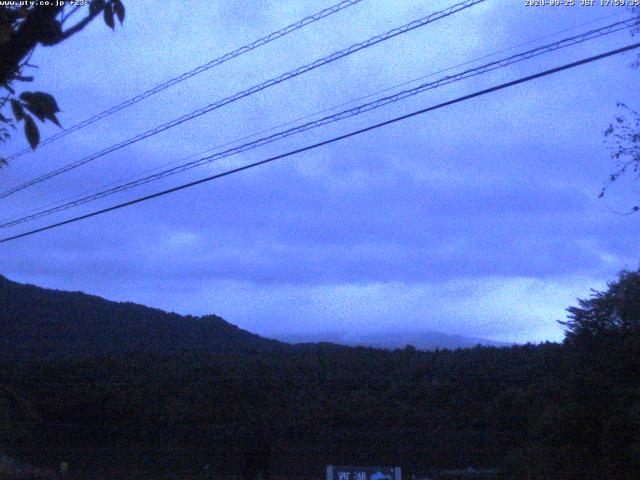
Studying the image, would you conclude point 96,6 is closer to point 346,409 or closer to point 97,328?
point 346,409

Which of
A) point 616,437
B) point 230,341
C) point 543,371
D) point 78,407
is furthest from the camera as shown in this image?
point 230,341

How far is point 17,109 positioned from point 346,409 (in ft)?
36.5

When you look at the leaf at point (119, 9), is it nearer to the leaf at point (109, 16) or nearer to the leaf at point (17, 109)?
the leaf at point (109, 16)

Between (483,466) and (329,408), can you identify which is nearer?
(483,466)

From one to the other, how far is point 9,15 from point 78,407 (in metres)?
12.9

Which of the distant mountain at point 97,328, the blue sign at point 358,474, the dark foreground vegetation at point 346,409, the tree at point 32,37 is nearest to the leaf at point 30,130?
the tree at point 32,37

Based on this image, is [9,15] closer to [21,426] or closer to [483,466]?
[483,466]

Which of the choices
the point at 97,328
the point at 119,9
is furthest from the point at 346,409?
the point at 97,328

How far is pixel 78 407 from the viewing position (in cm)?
1545

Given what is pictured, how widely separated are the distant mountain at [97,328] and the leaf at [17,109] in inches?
724

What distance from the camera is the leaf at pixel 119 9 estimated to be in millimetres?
3799

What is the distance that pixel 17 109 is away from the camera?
3.59 metres

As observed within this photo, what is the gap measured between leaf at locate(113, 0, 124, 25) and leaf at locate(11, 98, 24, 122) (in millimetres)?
644

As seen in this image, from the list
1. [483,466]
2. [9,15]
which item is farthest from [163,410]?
[9,15]
